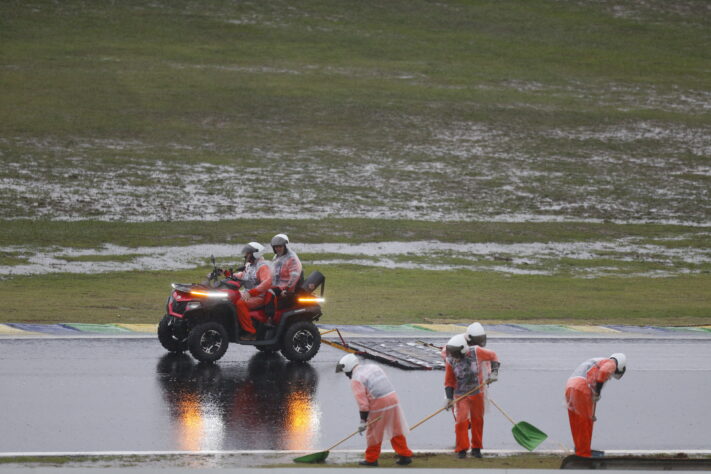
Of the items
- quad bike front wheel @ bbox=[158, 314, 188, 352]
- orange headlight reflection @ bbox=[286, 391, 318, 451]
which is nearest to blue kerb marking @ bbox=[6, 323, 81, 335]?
quad bike front wheel @ bbox=[158, 314, 188, 352]

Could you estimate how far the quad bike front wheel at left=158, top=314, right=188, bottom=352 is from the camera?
18.9 metres

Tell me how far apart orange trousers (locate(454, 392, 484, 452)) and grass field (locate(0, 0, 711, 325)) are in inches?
390

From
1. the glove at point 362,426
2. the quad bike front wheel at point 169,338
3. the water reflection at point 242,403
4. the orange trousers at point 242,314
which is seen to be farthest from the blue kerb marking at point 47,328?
the glove at point 362,426

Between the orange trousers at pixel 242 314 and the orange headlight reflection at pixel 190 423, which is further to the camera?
the orange trousers at pixel 242 314

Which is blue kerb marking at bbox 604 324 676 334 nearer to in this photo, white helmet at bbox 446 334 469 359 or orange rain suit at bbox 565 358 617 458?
orange rain suit at bbox 565 358 617 458

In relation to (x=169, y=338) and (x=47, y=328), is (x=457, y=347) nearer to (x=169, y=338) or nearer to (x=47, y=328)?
(x=169, y=338)

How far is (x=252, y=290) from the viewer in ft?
59.9

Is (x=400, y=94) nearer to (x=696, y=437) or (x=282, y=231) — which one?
(x=282, y=231)

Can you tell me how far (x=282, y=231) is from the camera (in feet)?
117

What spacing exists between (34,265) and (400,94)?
29954 millimetres

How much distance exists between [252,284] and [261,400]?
2.84m

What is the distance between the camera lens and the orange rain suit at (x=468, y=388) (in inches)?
546

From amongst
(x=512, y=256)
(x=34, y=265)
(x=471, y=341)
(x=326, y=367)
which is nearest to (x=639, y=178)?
(x=512, y=256)

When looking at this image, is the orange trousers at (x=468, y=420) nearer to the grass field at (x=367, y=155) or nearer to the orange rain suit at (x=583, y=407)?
the orange rain suit at (x=583, y=407)
